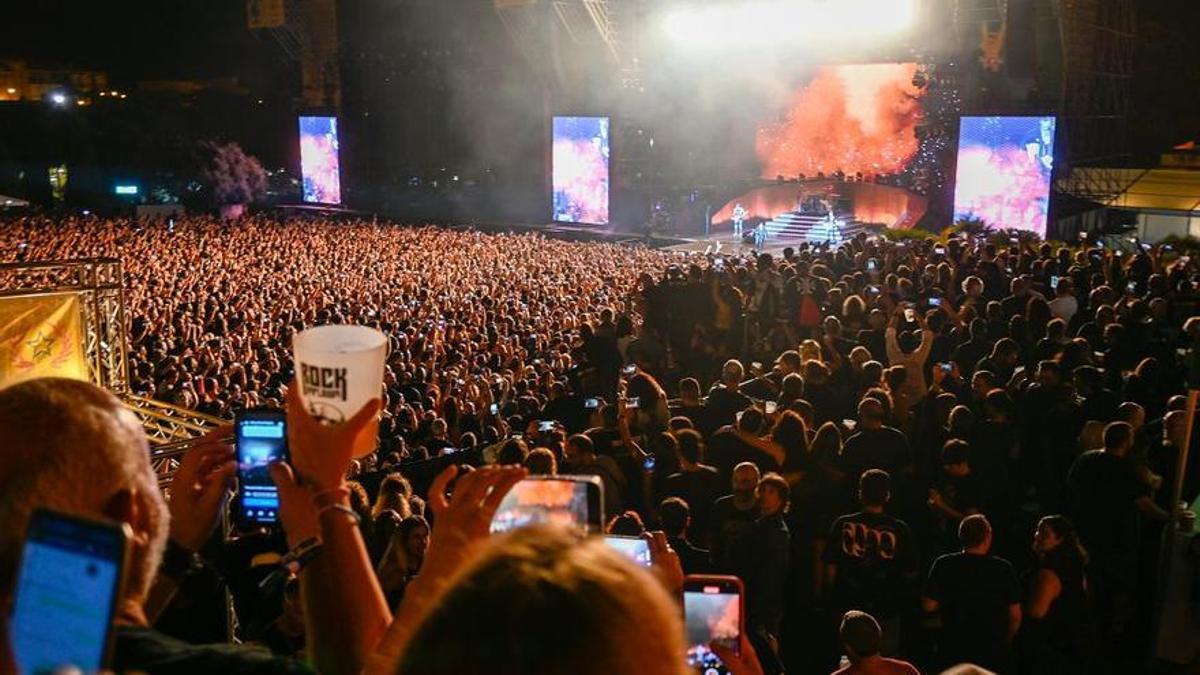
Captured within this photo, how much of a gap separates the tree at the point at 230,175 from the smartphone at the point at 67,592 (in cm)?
5012

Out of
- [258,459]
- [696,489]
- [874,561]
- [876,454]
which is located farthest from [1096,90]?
[258,459]

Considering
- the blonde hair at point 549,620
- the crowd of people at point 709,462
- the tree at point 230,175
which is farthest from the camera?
the tree at point 230,175

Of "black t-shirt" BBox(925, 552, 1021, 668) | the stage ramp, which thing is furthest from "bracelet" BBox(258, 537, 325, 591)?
the stage ramp

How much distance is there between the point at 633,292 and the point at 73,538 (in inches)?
525

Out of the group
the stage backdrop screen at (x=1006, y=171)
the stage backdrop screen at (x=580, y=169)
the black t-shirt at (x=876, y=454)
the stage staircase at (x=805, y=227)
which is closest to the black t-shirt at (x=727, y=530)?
the black t-shirt at (x=876, y=454)

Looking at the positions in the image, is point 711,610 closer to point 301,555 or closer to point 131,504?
point 301,555

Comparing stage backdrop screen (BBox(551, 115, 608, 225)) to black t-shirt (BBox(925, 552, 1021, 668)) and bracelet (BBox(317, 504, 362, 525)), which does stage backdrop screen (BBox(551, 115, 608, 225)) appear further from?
bracelet (BBox(317, 504, 362, 525))

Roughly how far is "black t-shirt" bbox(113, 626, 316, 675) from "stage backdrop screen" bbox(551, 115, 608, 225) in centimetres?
3510

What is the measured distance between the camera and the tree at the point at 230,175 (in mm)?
47938

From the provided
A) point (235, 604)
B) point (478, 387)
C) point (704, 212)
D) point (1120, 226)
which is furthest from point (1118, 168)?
point (235, 604)

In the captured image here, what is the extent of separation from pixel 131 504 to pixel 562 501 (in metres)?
0.85

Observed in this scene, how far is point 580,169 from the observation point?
3712cm

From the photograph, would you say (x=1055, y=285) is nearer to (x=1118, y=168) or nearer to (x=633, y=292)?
(x=633, y=292)

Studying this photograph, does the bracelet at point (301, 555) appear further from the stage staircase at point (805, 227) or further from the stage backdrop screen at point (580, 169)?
the stage backdrop screen at point (580, 169)
